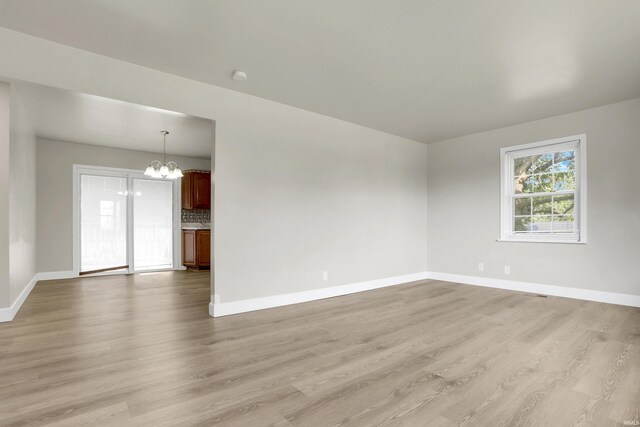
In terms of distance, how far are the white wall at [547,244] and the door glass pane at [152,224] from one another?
217 inches

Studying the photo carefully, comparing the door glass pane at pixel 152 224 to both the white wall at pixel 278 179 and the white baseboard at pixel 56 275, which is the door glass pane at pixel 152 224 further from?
the white wall at pixel 278 179

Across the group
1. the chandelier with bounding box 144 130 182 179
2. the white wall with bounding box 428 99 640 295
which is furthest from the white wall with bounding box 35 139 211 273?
the white wall with bounding box 428 99 640 295

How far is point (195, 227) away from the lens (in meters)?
7.57

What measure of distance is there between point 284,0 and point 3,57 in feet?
7.51

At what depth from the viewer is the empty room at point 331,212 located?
6.75 ft

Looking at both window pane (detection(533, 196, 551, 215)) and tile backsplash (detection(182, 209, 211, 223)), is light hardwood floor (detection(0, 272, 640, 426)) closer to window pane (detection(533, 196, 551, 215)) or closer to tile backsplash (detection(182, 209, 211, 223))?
window pane (detection(533, 196, 551, 215))

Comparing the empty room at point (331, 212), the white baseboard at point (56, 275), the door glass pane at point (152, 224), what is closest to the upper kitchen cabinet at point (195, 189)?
the door glass pane at point (152, 224)

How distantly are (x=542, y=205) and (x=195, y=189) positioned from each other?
21.5ft

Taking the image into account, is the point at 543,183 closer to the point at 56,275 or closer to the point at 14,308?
the point at 14,308

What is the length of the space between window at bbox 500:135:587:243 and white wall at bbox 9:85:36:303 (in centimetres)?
631

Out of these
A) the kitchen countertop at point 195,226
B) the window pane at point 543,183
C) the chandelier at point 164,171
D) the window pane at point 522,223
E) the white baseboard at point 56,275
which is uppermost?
the chandelier at point 164,171

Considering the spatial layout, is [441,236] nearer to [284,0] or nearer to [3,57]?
[284,0]

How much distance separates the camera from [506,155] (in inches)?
202

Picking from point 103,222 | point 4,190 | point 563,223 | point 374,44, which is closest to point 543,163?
point 563,223
